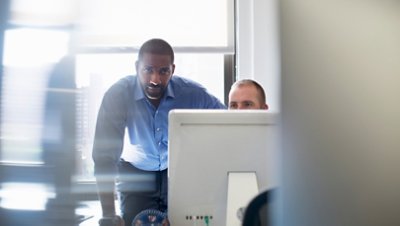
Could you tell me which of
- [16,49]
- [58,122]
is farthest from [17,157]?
[16,49]

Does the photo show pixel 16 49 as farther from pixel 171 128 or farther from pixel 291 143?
pixel 291 143

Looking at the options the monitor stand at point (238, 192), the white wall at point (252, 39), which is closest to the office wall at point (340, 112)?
the monitor stand at point (238, 192)

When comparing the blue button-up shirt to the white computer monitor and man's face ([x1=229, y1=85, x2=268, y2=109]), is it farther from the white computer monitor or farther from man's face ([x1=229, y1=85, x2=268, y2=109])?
the white computer monitor

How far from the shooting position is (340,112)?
0.47 metres

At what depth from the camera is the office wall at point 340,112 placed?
441mm

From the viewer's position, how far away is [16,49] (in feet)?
4.78

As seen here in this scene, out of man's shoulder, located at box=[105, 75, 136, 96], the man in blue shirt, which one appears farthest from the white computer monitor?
man's shoulder, located at box=[105, 75, 136, 96]

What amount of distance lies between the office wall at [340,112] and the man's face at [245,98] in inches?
55.3

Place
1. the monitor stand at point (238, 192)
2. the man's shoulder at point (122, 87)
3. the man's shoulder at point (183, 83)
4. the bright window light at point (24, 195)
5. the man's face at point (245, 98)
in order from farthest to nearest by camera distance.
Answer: the man's shoulder at point (183, 83), the man's shoulder at point (122, 87), the man's face at point (245, 98), the bright window light at point (24, 195), the monitor stand at point (238, 192)

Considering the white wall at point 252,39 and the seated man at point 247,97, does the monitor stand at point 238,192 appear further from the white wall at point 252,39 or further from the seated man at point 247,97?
the white wall at point 252,39

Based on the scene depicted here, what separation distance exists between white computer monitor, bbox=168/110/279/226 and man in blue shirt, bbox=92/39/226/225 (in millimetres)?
1045

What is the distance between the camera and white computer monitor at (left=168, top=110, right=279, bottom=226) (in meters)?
1.10

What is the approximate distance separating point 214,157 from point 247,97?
859 mm

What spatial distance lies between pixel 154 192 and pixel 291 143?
78.7 inches
